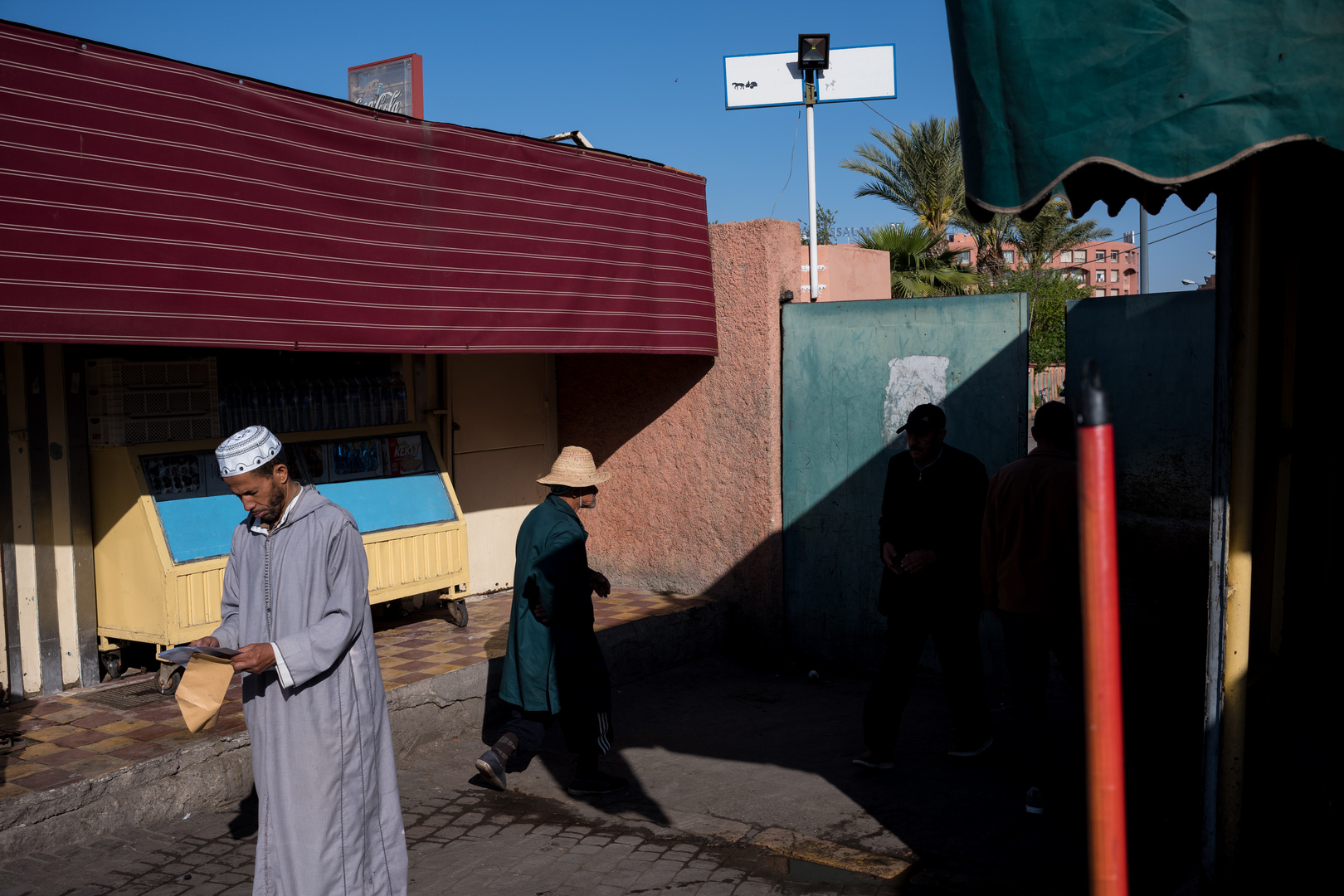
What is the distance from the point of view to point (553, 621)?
16.0 feet

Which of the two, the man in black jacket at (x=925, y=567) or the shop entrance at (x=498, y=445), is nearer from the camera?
the man in black jacket at (x=925, y=567)

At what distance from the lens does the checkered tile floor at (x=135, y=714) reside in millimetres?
4621

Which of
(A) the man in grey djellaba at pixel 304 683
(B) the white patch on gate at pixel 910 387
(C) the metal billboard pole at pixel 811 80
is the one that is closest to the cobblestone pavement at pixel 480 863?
(A) the man in grey djellaba at pixel 304 683

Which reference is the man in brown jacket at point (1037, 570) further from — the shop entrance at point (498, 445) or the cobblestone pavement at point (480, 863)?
the shop entrance at point (498, 445)

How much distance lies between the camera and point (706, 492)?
7.88 meters

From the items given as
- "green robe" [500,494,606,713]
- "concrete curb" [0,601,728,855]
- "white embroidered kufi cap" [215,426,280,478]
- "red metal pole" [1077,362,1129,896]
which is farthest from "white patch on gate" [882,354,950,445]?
"red metal pole" [1077,362,1129,896]

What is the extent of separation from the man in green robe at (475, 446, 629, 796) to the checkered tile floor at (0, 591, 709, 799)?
3.13 feet

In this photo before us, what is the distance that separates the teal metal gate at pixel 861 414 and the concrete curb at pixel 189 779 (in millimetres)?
1556

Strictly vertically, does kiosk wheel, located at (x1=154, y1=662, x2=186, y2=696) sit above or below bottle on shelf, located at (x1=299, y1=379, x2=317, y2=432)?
below

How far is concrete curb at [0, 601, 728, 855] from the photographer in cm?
425

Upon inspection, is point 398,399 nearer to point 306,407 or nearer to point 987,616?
point 306,407

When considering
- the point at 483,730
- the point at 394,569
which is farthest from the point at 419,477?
the point at 483,730

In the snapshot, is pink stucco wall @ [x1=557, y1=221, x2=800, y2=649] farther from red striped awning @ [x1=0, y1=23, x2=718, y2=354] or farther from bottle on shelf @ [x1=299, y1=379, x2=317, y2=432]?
bottle on shelf @ [x1=299, y1=379, x2=317, y2=432]

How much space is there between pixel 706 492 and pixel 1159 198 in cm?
457
